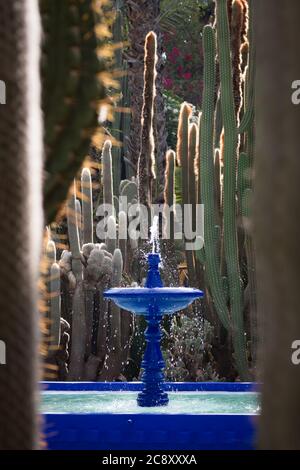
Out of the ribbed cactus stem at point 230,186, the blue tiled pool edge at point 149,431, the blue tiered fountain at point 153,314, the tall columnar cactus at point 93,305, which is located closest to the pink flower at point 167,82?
the tall columnar cactus at point 93,305

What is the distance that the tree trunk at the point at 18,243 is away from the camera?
1787mm

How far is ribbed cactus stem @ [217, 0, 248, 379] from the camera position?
25.6 feet

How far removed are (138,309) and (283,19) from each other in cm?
573

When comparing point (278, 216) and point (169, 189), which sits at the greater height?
point (169, 189)

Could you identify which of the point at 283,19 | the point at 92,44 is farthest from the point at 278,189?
the point at 92,44

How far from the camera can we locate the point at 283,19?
4.46ft

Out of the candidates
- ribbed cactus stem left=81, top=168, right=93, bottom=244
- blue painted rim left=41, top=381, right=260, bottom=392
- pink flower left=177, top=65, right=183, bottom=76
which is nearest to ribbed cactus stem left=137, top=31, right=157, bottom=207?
ribbed cactus stem left=81, top=168, right=93, bottom=244

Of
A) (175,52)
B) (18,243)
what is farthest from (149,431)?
(175,52)

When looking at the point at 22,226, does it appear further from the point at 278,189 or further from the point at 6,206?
the point at 278,189

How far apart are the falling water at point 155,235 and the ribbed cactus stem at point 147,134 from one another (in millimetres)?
292

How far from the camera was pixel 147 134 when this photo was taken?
906 centimetres

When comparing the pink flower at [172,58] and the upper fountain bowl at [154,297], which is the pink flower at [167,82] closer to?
the pink flower at [172,58]

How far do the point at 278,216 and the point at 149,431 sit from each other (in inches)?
182

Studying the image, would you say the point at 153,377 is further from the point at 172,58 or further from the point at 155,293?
the point at 172,58
